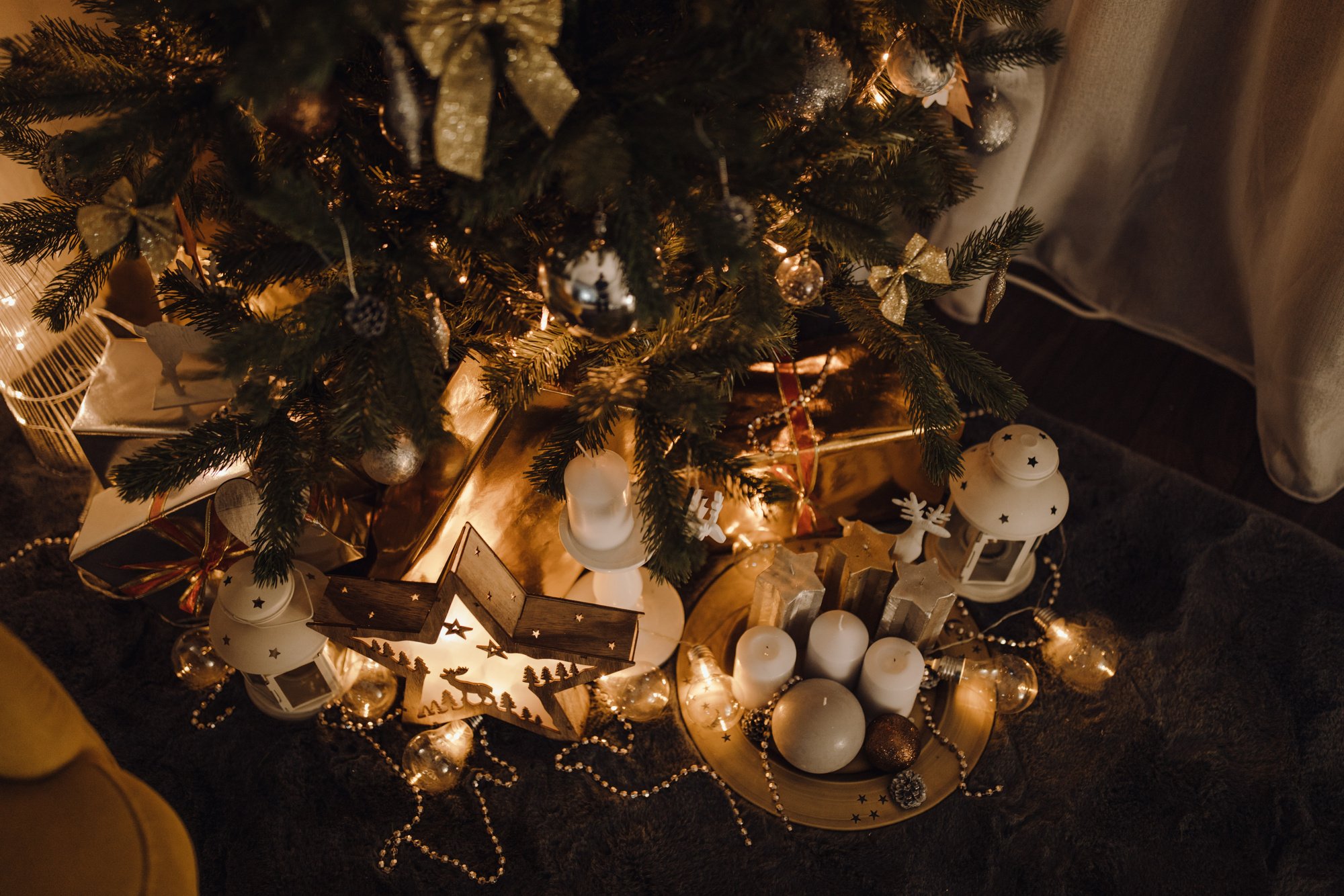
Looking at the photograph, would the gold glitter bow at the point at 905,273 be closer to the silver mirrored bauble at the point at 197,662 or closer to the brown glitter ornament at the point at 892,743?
the brown glitter ornament at the point at 892,743

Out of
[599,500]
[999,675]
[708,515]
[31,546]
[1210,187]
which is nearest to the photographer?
[599,500]

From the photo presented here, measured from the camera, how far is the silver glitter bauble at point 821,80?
753mm

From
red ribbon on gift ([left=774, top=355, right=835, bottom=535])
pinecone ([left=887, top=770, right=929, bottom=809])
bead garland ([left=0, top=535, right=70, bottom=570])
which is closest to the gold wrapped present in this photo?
red ribbon on gift ([left=774, top=355, right=835, bottom=535])

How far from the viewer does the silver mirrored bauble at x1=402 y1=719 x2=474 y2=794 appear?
3.35 feet

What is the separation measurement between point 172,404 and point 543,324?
1.48ft

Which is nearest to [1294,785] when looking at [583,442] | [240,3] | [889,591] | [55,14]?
[889,591]

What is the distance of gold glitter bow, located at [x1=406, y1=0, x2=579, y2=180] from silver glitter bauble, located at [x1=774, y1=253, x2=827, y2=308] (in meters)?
0.31

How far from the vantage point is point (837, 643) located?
38.9 inches

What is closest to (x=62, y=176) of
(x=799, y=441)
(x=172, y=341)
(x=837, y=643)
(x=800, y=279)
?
(x=172, y=341)

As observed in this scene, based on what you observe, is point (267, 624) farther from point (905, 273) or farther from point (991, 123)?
point (991, 123)

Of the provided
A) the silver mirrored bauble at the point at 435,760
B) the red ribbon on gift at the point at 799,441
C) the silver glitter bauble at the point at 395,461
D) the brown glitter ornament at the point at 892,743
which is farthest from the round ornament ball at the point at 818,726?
the silver glitter bauble at the point at 395,461

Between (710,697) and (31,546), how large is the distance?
1010 mm

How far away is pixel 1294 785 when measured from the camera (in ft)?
3.44

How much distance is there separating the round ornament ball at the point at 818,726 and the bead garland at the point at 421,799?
Result: 35cm
